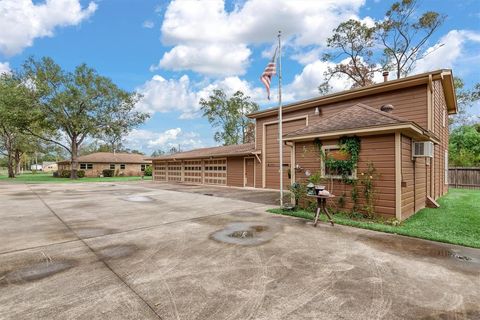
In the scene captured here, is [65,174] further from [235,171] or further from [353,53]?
[353,53]

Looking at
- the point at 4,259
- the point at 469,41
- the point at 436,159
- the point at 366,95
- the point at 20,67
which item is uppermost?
the point at 20,67

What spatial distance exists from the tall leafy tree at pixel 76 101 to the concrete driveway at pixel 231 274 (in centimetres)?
2353

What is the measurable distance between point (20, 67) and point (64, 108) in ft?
18.2

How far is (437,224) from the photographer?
597 cm

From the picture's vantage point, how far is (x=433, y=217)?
6797mm

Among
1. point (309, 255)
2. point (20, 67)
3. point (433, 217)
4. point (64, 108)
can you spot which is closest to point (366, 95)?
→ point (433, 217)

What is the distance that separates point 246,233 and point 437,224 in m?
4.61

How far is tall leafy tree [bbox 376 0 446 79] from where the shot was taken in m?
17.9

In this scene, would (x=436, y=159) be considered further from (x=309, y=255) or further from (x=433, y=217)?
(x=309, y=255)

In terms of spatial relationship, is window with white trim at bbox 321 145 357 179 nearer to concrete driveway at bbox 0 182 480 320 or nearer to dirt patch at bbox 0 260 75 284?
concrete driveway at bbox 0 182 480 320

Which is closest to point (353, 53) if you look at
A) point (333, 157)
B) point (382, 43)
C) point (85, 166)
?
point (382, 43)

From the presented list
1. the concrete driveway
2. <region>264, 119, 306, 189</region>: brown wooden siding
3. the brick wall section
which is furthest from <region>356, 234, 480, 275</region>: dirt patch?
the brick wall section

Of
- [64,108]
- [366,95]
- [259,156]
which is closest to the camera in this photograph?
[366,95]

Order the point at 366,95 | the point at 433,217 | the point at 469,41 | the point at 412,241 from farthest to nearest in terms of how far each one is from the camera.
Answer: the point at 469,41, the point at 366,95, the point at 433,217, the point at 412,241
